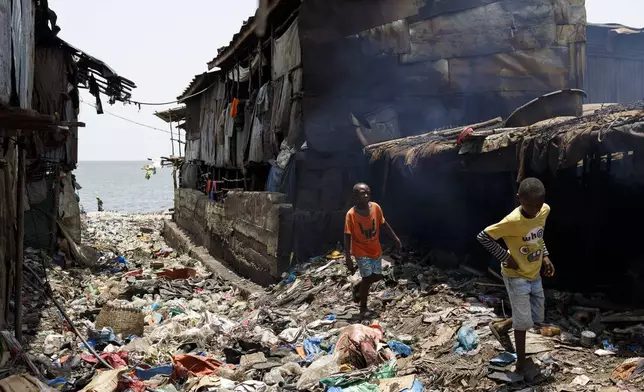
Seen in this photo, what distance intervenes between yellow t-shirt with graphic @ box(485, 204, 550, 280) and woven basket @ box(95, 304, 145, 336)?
225 inches

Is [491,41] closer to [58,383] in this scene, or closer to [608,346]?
[608,346]

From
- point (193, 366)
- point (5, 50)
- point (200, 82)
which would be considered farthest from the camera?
point (200, 82)

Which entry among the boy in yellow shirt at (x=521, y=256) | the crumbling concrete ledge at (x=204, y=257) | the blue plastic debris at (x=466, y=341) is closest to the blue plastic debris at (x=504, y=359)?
the boy in yellow shirt at (x=521, y=256)

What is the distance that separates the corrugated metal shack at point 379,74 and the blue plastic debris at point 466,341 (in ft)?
16.1

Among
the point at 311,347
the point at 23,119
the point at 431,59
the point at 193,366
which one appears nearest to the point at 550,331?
the point at 311,347

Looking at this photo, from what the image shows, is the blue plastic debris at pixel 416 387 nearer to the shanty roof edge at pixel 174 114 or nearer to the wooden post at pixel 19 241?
the wooden post at pixel 19 241

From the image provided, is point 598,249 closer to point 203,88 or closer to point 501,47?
point 501,47

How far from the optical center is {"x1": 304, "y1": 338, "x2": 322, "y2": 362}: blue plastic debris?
630cm

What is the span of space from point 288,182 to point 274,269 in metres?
1.63

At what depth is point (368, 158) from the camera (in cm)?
1041

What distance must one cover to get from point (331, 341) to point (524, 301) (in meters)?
2.57

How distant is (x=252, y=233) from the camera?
11.7 m

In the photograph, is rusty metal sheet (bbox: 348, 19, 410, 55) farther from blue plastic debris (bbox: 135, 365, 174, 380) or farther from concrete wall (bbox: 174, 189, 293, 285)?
blue plastic debris (bbox: 135, 365, 174, 380)

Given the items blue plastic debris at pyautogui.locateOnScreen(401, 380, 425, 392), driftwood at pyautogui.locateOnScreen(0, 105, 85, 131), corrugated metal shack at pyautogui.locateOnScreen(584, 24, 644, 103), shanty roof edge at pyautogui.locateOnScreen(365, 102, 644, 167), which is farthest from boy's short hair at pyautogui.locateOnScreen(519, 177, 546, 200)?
corrugated metal shack at pyautogui.locateOnScreen(584, 24, 644, 103)
